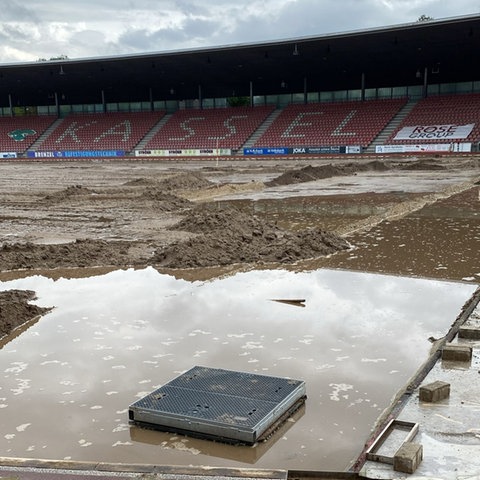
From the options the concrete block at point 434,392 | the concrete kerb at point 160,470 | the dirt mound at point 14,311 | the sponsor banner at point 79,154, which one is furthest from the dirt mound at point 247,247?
the sponsor banner at point 79,154

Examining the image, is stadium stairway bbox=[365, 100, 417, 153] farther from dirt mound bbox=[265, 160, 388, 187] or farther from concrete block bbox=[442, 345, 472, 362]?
concrete block bbox=[442, 345, 472, 362]

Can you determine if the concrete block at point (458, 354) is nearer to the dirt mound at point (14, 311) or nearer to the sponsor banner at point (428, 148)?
the dirt mound at point (14, 311)

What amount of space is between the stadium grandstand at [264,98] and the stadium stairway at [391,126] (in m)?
0.16

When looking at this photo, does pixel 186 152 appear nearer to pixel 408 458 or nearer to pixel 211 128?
pixel 211 128

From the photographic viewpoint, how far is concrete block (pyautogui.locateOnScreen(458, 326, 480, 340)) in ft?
21.7

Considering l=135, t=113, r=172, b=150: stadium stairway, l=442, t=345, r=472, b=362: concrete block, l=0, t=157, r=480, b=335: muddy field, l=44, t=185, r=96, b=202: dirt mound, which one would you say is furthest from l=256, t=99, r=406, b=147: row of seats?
l=442, t=345, r=472, b=362: concrete block

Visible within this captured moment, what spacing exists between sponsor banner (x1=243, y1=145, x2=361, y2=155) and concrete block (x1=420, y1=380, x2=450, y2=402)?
1739 inches

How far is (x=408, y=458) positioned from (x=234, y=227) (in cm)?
943

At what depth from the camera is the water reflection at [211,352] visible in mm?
4715

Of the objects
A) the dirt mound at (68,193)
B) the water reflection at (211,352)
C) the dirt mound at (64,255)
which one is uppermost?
the dirt mound at (68,193)

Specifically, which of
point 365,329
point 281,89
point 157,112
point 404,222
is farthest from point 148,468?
point 157,112

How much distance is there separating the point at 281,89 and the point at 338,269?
5060cm

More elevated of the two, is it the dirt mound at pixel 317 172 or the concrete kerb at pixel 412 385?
the dirt mound at pixel 317 172

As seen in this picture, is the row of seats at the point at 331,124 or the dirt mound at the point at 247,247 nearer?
the dirt mound at the point at 247,247
